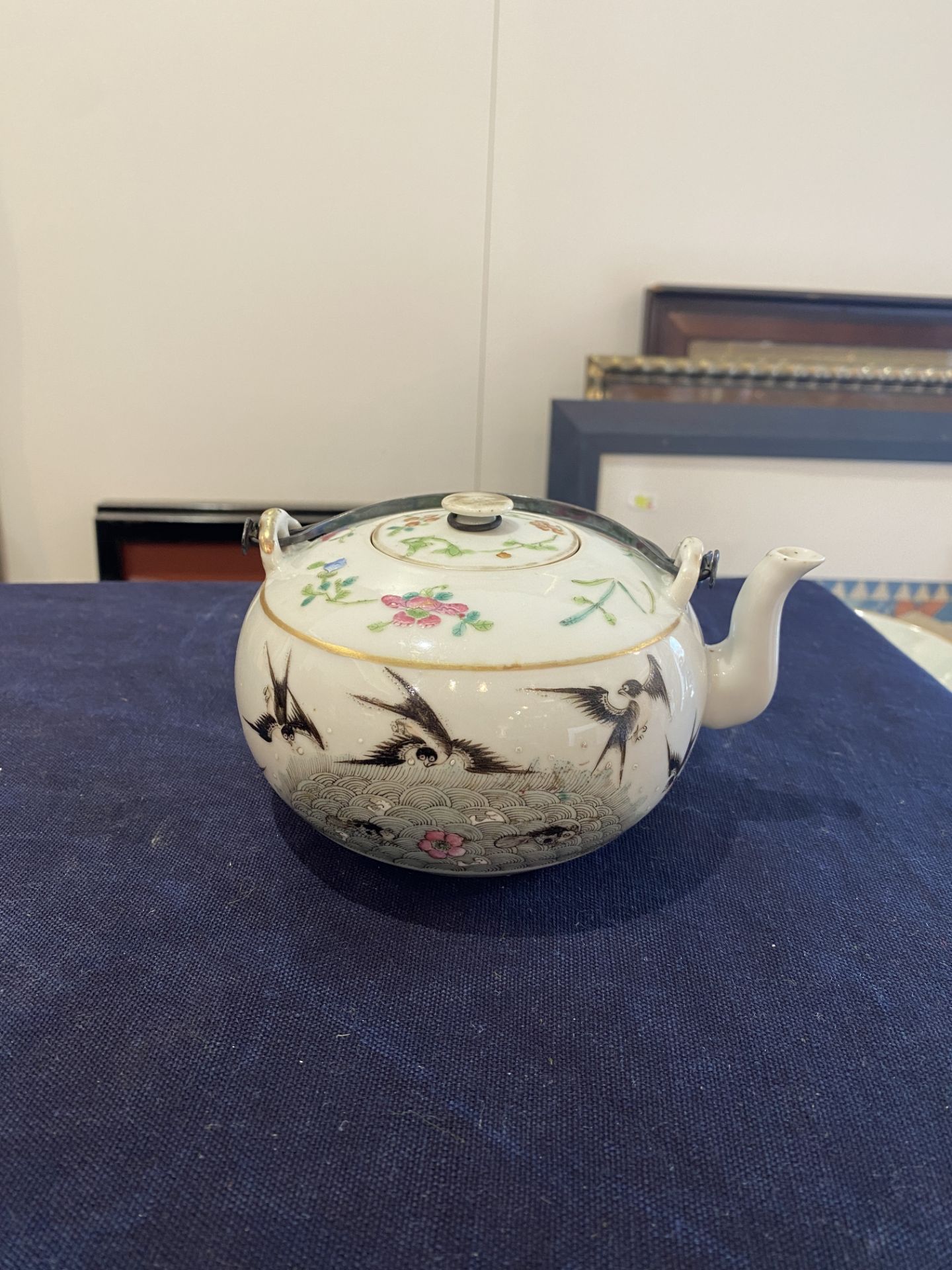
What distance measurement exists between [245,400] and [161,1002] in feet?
4.73

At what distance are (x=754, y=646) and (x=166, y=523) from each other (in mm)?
1443

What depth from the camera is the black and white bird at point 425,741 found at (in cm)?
50

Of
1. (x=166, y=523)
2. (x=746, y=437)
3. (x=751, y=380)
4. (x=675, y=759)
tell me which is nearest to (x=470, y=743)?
(x=675, y=759)

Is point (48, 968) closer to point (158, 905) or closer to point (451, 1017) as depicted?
point (158, 905)

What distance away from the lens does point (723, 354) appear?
5.47 ft

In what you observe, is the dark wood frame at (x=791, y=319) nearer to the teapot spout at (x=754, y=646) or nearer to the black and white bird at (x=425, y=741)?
the teapot spout at (x=754, y=646)

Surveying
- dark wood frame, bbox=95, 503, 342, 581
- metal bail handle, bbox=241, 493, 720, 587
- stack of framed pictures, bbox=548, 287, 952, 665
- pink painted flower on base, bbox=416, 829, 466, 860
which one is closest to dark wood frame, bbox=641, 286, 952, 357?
stack of framed pictures, bbox=548, 287, 952, 665

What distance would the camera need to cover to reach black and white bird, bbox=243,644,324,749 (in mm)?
535

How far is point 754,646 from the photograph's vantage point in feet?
2.03

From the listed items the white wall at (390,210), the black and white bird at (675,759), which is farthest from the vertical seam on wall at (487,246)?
the black and white bird at (675,759)

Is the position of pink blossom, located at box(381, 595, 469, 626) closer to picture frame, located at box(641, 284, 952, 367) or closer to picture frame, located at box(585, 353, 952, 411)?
picture frame, located at box(585, 353, 952, 411)

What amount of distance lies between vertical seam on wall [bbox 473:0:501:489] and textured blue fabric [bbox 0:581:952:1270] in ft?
3.77

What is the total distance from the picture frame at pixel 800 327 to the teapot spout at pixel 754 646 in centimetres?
117

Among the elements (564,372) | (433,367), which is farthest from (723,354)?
(433,367)
